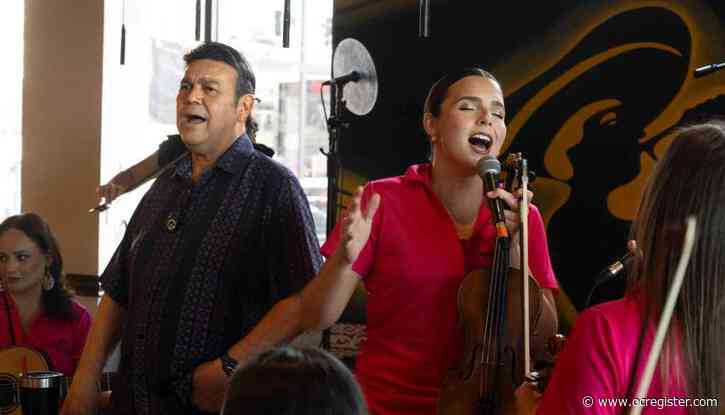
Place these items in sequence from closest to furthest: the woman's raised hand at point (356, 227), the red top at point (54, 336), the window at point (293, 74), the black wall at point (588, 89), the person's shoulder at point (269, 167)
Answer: the woman's raised hand at point (356, 227) → the person's shoulder at point (269, 167) → the black wall at point (588, 89) → the red top at point (54, 336) → the window at point (293, 74)

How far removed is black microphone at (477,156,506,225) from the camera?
2240 millimetres

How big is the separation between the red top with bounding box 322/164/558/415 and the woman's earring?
1.76 meters

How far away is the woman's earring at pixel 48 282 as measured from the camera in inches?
148

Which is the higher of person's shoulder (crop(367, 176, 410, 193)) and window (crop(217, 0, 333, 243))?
window (crop(217, 0, 333, 243))

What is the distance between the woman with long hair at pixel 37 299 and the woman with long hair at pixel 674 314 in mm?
2515

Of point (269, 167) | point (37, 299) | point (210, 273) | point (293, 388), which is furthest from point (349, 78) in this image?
point (293, 388)

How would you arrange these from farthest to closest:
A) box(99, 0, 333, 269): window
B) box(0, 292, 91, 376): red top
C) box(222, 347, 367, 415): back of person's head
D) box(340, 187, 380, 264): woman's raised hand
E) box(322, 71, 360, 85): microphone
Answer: box(99, 0, 333, 269): window, box(322, 71, 360, 85): microphone, box(0, 292, 91, 376): red top, box(340, 187, 380, 264): woman's raised hand, box(222, 347, 367, 415): back of person's head

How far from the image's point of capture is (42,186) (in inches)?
209

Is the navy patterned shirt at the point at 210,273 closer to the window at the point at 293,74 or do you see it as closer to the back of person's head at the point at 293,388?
the back of person's head at the point at 293,388

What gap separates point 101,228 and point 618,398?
409 cm

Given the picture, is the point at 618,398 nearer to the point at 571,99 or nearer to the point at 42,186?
the point at 571,99

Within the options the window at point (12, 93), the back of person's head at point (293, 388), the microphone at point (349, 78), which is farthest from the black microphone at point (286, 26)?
the window at point (12, 93)

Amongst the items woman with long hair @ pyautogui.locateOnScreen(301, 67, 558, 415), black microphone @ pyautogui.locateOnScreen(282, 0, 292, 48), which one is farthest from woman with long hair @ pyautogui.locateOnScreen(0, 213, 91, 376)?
woman with long hair @ pyautogui.locateOnScreen(301, 67, 558, 415)

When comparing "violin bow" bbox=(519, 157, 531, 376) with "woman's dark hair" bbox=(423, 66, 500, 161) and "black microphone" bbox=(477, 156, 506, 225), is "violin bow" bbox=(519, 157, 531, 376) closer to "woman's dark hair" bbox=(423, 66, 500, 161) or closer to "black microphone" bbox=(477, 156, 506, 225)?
"black microphone" bbox=(477, 156, 506, 225)
